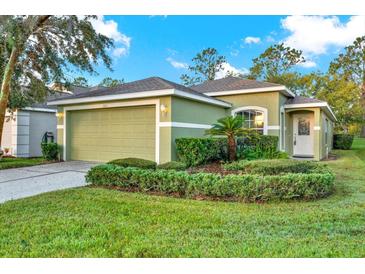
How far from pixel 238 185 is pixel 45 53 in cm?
1072

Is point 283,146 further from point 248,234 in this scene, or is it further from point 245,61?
point 245,61

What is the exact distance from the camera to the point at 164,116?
986cm

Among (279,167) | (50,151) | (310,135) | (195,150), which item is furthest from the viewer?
(310,135)

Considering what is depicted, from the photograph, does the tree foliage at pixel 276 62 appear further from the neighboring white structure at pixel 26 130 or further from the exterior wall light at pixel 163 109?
the exterior wall light at pixel 163 109

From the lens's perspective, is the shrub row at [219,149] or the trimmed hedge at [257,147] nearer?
the shrub row at [219,149]

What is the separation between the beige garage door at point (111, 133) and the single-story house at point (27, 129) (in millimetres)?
3731

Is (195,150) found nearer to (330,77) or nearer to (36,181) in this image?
(36,181)

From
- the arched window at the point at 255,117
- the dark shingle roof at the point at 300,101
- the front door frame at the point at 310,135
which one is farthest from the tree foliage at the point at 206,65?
the arched window at the point at 255,117

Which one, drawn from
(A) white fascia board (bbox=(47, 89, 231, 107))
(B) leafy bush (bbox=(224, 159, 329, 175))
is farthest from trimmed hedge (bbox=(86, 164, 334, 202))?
(A) white fascia board (bbox=(47, 89, 231, 107))

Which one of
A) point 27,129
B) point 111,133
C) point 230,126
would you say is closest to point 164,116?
point 230,126

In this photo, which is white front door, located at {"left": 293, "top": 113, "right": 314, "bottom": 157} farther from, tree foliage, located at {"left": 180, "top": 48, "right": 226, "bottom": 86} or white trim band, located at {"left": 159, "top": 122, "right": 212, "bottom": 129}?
tree foliage, located at {"left": 180, "top": 48, "right": 226, "bottom": 86}

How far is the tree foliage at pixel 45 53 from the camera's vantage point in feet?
35.3

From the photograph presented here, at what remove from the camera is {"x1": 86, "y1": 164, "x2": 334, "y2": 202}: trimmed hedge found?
5.56 meters

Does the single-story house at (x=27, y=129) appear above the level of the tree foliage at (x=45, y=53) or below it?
→ below
